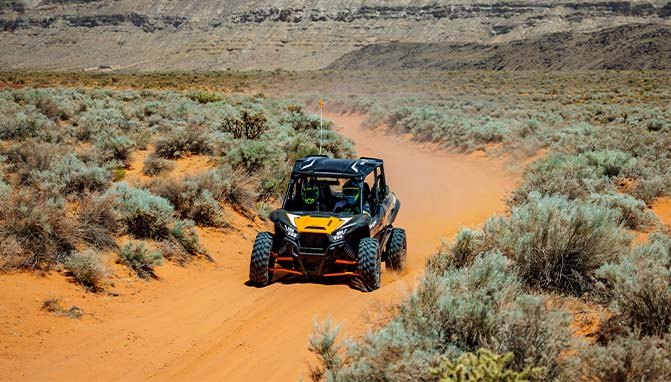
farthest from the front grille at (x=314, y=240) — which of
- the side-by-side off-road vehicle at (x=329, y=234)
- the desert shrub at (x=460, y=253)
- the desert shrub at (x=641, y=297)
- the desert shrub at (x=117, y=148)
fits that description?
the desert shrub at (x=117, y=148)

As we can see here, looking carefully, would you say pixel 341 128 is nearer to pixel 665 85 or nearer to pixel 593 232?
pixel 593 232

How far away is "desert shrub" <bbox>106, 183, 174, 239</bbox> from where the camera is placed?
10.1m

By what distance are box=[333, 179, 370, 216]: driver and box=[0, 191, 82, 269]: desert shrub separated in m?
3.70

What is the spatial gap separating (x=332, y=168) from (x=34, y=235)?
13.5ft

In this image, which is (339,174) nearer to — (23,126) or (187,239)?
(187,239)

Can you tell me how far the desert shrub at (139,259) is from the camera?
8984mm

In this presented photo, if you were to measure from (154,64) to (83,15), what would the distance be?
34.6m

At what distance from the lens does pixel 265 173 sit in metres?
14.8

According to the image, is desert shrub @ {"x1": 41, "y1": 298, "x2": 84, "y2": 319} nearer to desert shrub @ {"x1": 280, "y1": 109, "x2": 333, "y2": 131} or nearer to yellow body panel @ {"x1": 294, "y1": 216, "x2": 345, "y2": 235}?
yellow body panel @ {"x1": 294, "y1": 216, "x2": 345, "y2": 235}

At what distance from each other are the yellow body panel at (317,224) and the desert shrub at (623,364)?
4224mm

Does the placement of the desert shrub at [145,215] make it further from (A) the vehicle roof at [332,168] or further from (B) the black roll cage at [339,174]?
(A) the vehicle roof at [332,168]

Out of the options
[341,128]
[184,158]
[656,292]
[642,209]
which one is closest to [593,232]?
[656,292]

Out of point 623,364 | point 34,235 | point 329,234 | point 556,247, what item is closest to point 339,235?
point 329,234

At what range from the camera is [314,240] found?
8.54 meters
